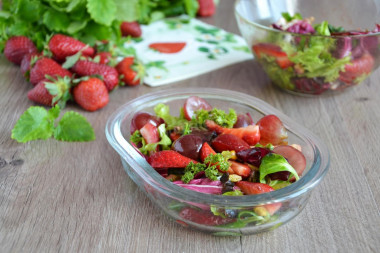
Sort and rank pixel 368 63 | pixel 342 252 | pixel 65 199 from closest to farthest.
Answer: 1. pixel 342 252
2. pixel 65 199
3. pixel 368 63

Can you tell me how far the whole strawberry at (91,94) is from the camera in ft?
4.54

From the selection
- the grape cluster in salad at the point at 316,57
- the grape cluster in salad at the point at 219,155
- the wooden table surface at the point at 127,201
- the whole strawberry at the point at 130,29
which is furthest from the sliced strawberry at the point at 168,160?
the whole strawberry at the point at 130,29

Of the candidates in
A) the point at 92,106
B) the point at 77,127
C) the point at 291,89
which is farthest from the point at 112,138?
the point at 291,89

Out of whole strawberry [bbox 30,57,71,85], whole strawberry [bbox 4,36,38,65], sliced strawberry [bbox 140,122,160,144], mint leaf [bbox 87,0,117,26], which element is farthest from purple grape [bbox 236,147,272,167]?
whole strawberry [bbox 4,36,38,65]

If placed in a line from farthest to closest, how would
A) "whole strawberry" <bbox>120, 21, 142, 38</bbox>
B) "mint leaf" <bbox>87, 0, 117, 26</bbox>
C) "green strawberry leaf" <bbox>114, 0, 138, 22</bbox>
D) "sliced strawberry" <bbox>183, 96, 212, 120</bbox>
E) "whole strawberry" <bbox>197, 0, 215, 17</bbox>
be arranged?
"whole strawberry" <bbox>197, 0, 215, 17</bbox> < "whole strawberry" <bbox>120, 21, 142, 38</bbox> < "green strawberry leaf" <bbox>114, 0, 138, 22</bbox> < "mint leaf" <bbox>87, 0, 117, 26</bbox> < "sliced strawberry" <bbox>183, 96, 212, 120</bbox>

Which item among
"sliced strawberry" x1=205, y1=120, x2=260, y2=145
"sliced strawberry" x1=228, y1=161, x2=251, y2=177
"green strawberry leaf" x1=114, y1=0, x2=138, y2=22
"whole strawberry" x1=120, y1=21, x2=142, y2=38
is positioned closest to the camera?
"sliced strawberry" x1=228, y1=161, x2=251, y2=177

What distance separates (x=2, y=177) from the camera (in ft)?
3.62

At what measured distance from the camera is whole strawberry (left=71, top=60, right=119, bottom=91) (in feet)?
4.72

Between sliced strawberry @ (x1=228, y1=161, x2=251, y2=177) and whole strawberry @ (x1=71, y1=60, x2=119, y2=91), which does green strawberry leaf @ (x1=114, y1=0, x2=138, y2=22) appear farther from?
sliced strawberry @ (x1=228, y1=161, x2=251, y2=177)

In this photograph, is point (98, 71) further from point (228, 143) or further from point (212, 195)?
point (212, 195)

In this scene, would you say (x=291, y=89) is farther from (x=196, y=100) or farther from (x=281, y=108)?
(x=196, y=100)

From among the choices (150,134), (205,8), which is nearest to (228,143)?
(150,134)

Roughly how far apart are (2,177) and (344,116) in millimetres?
985

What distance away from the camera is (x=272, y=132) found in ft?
3.53
